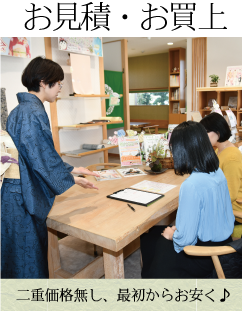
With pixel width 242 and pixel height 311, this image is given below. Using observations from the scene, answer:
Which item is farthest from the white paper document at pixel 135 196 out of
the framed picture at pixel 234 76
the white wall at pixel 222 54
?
the white wall at pixel 222 54

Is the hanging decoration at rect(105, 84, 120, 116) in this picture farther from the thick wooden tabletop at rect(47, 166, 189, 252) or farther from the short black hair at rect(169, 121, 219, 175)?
the short black hair at rect(169, 121, 219, 175)

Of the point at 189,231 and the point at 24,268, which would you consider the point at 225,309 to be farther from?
the point at 24,268

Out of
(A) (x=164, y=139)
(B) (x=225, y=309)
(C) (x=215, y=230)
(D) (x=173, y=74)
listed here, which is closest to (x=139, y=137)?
(A) (x=164, y=139)

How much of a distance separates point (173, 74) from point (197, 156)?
7.63 metres

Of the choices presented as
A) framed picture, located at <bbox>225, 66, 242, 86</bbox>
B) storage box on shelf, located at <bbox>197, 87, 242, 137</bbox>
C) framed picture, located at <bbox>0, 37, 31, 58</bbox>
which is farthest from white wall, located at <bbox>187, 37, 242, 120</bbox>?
framed picture, located at <bbox>0, 37, 31, 58</bbox>

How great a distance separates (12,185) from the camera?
1.46 m

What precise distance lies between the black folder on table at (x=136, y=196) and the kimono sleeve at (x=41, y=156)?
0.38 metres

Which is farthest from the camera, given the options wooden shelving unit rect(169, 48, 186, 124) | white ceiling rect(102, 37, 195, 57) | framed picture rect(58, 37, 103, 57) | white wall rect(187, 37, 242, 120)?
wooden shelving unit rect(169, 48, 186, 124)

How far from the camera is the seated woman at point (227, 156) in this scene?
5.69ft

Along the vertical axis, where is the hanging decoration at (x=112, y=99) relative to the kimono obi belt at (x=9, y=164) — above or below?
above

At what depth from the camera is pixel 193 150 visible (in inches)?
48.8

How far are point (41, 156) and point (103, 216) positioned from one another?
467 millimetres

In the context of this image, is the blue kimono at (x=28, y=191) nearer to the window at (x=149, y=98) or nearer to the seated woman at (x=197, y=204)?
the seated woman at (x=197, y=204)

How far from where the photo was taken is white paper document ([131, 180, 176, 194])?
185 centimetres
